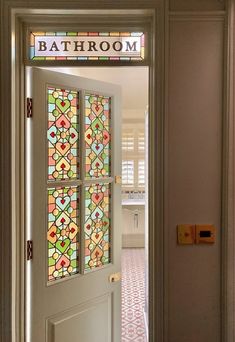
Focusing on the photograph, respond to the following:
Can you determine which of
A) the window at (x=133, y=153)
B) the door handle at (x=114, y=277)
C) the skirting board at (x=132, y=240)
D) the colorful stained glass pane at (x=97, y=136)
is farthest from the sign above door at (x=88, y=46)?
the skirting board at (x=132, y=240)

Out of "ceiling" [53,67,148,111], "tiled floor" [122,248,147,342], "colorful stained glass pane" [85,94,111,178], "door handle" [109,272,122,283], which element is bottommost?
"tiled floor" [122,248,147,342]

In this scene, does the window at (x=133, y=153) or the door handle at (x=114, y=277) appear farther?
the window at (x=133, y=153)

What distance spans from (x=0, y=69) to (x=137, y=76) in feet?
7.61

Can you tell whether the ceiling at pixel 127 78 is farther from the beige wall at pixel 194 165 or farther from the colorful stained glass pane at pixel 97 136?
the beige wall at pixel 194 165

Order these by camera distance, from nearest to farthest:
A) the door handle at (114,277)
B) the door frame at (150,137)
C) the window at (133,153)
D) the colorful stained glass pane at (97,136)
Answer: the door frame at (150,137) → the colorful stained glass pane at (97,136) → the door handle at (114,277) → the window at (133,153)

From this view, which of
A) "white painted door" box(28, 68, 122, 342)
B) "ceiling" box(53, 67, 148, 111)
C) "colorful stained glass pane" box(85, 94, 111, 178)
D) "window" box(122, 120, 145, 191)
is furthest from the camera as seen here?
"window" box(122, 120, 145, 191)

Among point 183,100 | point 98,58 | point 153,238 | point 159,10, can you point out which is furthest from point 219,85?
point 153,238

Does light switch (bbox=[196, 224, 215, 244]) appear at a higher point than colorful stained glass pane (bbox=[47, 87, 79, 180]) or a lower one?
lower

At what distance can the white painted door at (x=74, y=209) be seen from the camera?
1698mm

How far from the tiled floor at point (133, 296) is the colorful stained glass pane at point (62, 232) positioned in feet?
4.61

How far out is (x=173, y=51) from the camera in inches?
63.1

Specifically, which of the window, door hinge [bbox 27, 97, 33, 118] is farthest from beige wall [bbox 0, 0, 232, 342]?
the window

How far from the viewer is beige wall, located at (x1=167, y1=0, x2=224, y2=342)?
1.61 metres

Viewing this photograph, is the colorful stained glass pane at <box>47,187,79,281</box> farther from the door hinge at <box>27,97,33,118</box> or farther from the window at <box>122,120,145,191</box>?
the window at <box>122,120,145,191</box>
